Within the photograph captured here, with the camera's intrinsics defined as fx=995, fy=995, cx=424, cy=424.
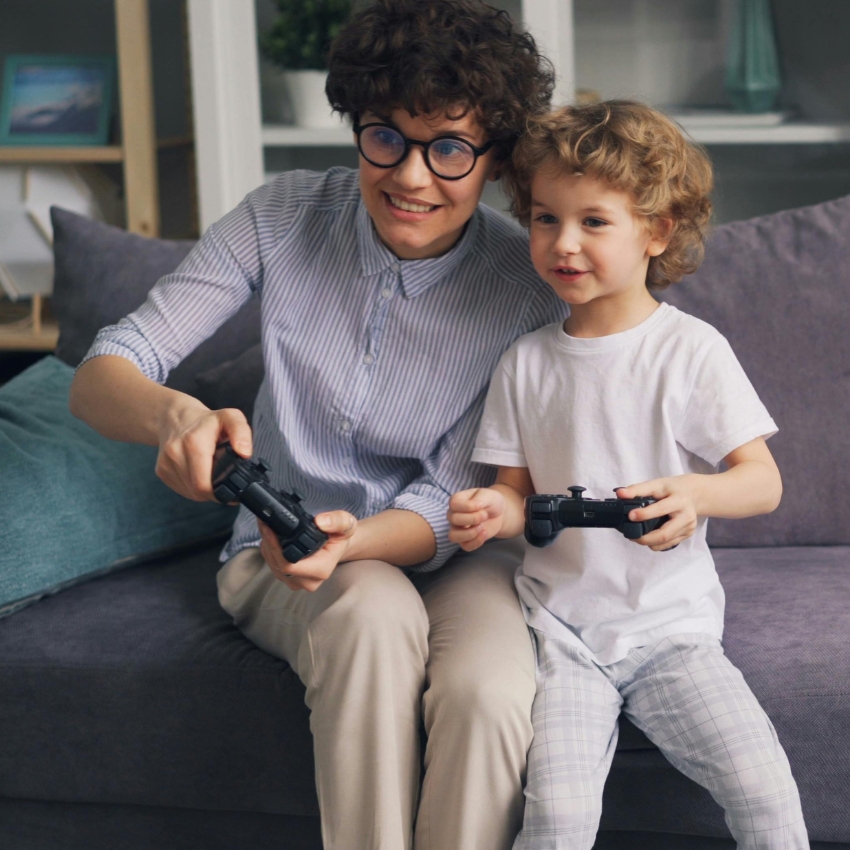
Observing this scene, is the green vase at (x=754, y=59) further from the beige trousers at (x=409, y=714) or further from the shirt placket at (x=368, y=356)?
the beige trousers at (x=409, y=714)

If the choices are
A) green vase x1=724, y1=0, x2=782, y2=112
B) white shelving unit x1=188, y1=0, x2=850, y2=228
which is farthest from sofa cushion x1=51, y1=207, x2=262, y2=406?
green vase x1=724, y1=0, x2=782, y2=112

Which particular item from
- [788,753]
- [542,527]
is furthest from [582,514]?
[788,753]

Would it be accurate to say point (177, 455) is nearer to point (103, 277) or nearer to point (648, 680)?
point (648, 680)

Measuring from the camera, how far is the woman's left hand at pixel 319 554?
3.25 feet

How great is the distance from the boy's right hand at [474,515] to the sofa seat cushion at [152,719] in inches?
10.1

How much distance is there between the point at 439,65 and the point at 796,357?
70 cm

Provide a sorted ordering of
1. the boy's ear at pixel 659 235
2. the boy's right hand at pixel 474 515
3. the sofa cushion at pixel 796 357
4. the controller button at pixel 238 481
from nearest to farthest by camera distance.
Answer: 1. the controller button at pixel 238 481
2. the boy's right hand at pixel 474 515
3. the boy's ear at pixel 659 235
4. the sofa cushion at pixel 796 357

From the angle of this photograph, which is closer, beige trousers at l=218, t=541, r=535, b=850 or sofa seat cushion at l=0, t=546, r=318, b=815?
beige trousers at l=218, t=541, r=535, b=850

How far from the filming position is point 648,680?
3.43 ft

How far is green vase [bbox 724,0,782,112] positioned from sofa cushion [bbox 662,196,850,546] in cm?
81

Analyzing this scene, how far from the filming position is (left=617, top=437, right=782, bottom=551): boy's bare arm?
3.16ft

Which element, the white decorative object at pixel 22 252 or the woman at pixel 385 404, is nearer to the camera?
the woman at pixel 385 404

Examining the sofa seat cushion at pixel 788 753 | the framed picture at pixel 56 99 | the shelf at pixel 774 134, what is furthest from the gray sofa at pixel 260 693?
the framed picture at pixel 56 99

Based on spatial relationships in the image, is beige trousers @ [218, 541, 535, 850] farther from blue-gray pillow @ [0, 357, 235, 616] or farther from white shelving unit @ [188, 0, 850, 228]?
white shelving unit @ [188, 0, 850, 228]
